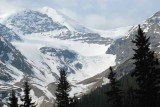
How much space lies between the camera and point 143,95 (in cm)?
4088

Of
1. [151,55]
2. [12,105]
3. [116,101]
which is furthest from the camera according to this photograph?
[116,101]

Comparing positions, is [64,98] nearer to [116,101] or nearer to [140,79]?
[116,101]

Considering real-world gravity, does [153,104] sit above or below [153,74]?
below

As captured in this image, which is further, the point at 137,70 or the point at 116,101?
the point at 116,101

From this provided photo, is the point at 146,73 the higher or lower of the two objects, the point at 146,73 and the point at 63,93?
the lower

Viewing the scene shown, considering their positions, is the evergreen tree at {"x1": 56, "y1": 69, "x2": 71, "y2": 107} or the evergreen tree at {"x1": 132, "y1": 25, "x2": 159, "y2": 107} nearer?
the evergreen tree at {"x1": 132, "y1": 25, "x2": 159, "y2": 107}

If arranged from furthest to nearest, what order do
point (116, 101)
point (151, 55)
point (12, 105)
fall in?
point (116, 101), point (12, 105), point (151, 55)

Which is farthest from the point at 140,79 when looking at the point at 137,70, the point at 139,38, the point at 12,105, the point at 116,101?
the point at 12,105

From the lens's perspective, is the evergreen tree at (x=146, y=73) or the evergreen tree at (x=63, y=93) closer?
the evergreen tree at (x=146, y=73)

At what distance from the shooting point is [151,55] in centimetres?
3959

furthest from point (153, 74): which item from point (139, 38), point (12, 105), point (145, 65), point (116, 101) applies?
point (12, 105)

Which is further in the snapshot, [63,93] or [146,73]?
[63,93]

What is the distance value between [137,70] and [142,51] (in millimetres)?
2011

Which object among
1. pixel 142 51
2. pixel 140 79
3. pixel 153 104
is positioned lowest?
pixel 153 104
